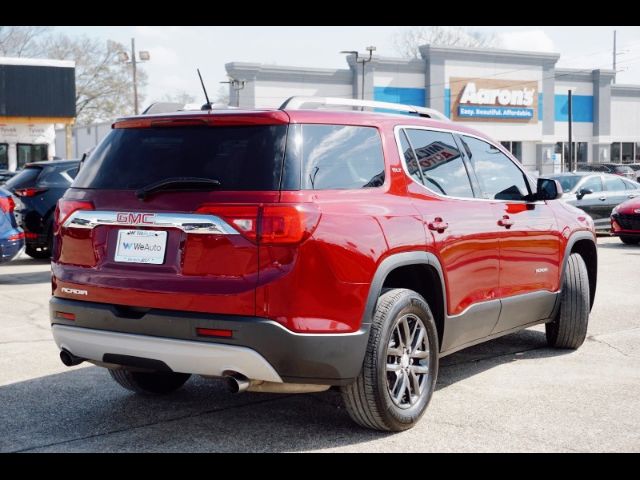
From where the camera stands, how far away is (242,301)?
4117 mm

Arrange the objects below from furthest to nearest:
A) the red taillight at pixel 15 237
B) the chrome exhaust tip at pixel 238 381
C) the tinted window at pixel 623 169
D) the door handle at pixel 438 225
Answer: the tinted window at pixel 623 169 → the red taillight at pixel 15 237 → the door handle at pixel 438 225 → the chrome exhaust tip at pixel 238 381

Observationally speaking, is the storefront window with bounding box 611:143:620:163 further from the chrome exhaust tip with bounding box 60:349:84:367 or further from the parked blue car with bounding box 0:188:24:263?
the chrome exhaust tip with bounding box 60:349:84:367

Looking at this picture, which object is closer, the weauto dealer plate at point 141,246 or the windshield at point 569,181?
the weauto dealer plate at point 141,246

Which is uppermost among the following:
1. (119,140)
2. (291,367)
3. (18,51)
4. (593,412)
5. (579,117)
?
(18,51)

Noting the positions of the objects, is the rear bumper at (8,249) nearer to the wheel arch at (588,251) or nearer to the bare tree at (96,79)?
the wheel arch at (588,251)

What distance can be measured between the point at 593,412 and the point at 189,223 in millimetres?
2673

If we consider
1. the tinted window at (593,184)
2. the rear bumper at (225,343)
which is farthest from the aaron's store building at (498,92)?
the rear bumper at (225,343)

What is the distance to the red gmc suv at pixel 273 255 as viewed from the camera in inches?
163

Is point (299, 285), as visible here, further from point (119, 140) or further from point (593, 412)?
point (593, 412)

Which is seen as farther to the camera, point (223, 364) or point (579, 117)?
point (579, 117)

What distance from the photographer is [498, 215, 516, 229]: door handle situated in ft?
18.9

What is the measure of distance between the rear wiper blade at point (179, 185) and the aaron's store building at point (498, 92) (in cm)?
4167

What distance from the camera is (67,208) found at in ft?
15.7

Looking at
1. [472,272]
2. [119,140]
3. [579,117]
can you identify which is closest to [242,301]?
[119,140]
